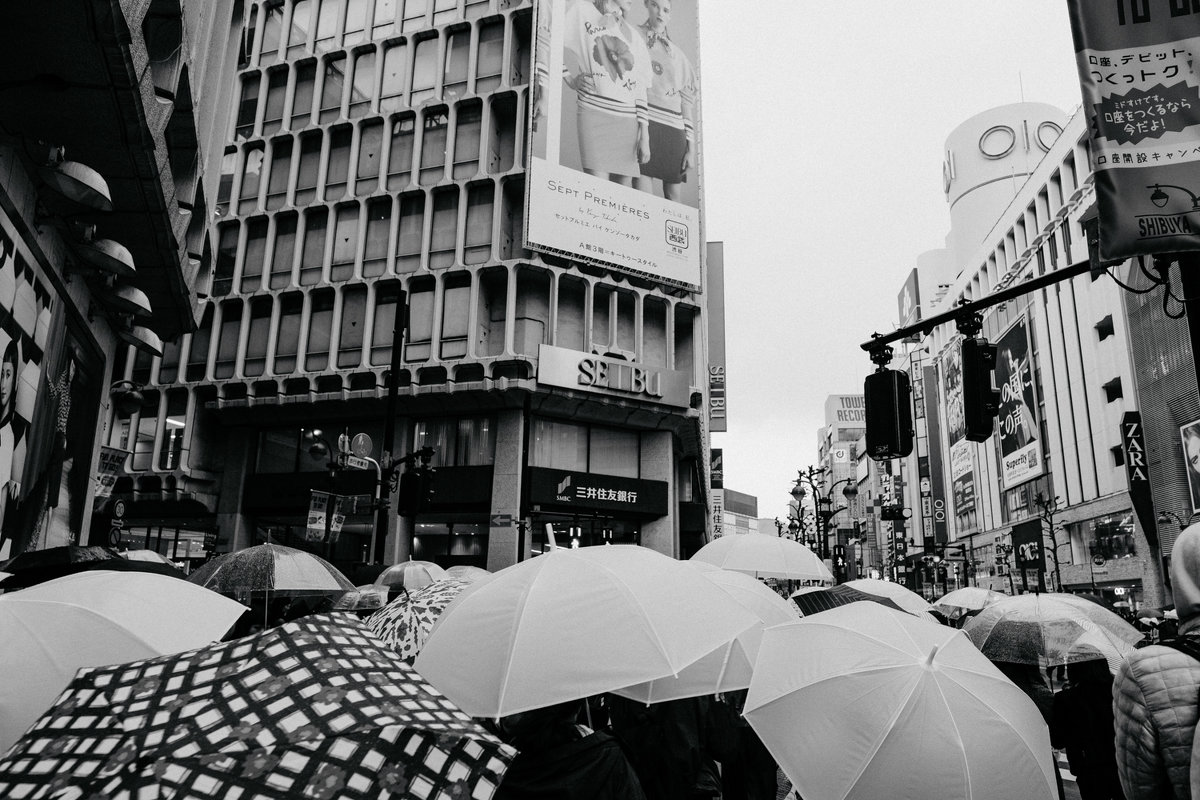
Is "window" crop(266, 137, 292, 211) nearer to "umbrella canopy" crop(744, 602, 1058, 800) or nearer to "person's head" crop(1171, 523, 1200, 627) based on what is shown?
"umbrella canopy" crop(744, 602, 1058, 800)

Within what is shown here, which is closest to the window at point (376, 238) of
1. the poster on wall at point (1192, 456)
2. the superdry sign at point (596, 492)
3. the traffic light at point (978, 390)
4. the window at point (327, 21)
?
the window at point (327, 21)

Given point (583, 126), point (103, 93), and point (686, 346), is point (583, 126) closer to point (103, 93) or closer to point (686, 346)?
point (686, 346)

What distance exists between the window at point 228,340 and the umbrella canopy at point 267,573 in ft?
97.1

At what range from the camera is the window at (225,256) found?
36.2m

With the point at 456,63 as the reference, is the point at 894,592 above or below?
below

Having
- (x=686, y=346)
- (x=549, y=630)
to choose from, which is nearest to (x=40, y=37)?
(x=549, y=630)

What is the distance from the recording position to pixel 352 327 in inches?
1352

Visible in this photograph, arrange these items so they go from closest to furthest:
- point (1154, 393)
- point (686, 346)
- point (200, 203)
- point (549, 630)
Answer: point (549, 630)
point (200, 203)
point (686, 346)
point (1154, 393)

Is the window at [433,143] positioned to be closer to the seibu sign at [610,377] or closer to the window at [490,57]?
the window at [490,57]

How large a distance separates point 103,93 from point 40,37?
0.93 metres

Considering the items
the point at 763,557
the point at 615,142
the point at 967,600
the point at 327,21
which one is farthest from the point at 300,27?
the point at 967,600

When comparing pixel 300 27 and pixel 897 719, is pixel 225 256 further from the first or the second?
pixel 897 719

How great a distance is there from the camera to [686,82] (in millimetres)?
39125

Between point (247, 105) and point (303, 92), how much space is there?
9.78 feet
